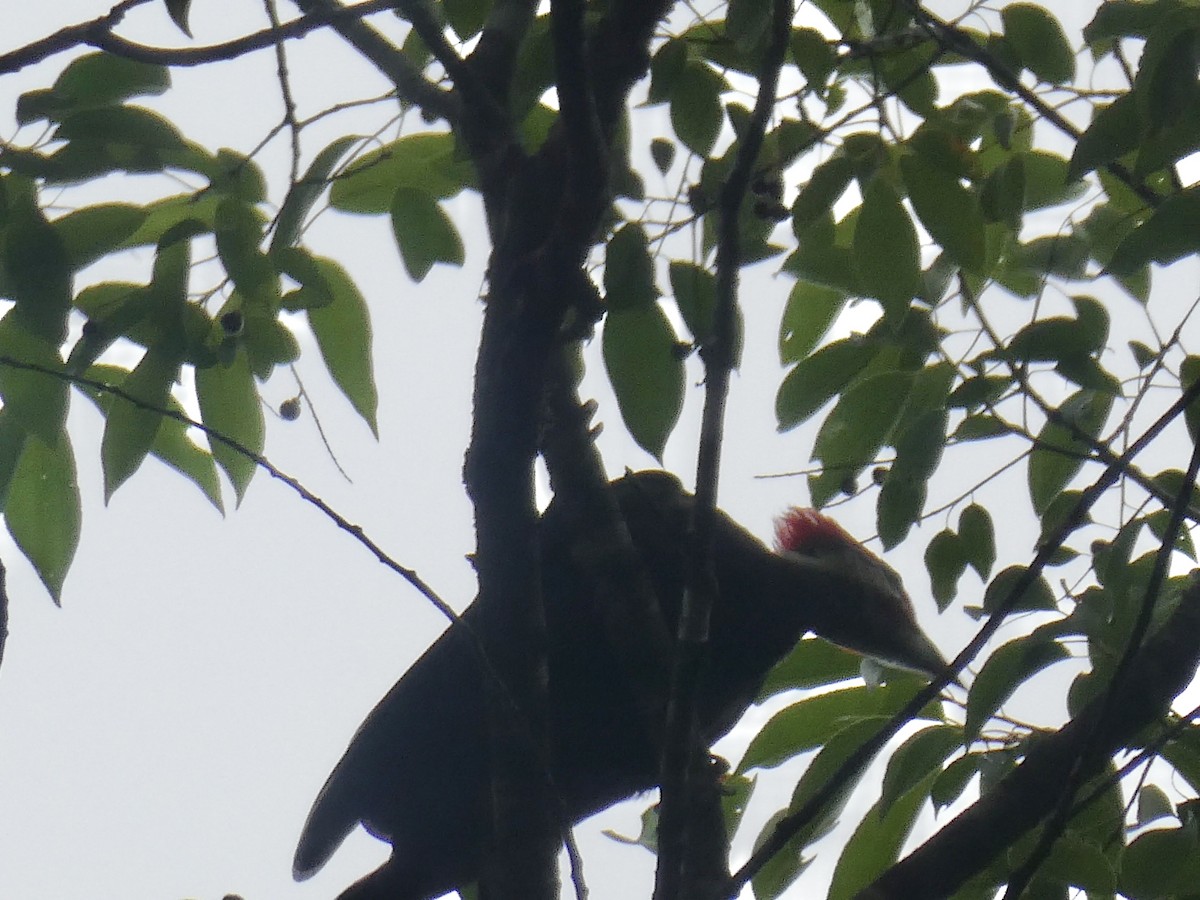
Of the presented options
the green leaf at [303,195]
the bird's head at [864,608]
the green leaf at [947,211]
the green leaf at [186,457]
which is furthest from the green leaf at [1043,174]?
the green leaf at [186,457]

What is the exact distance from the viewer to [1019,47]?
5.80 ft

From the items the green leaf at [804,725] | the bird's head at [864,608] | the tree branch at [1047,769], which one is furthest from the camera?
the bird's head at [864,608]

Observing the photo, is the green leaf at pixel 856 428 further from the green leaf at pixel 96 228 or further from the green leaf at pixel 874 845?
the green leaf at pixel 96 228

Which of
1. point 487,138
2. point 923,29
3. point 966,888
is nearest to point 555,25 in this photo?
point 487,138

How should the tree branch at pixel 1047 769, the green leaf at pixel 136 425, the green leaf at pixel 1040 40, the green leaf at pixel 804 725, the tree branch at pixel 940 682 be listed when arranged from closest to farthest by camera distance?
the tree branch at pixel 940 682 → the tree branch at pixel 1047 769 → the green leaf at pixel 1040 40 → the green leaf at pixel 136 425 → the green leaf at pixel 804 725

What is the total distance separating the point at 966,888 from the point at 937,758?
0.54 feet

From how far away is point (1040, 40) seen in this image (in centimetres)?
175

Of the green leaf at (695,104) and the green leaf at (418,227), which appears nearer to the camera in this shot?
the green leaf at (695,104)

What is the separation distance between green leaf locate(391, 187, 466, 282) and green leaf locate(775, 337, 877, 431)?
512 mm

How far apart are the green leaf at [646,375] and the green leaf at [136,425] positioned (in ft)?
1.93

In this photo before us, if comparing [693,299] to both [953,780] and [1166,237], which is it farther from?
[953,780]

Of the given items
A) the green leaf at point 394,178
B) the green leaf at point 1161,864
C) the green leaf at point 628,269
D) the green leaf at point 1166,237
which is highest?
the green leaf at point 394,178

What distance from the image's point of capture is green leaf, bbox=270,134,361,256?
181 centimetres

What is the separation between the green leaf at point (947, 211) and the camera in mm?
1652
